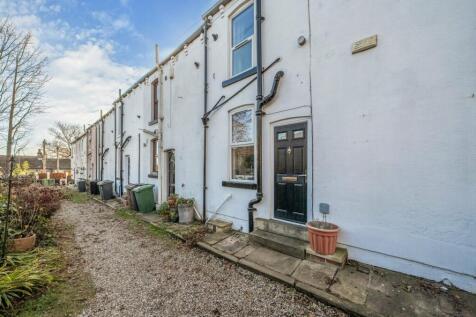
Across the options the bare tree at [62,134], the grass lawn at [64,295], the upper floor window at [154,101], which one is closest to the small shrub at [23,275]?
the grass lawn at [64,295]

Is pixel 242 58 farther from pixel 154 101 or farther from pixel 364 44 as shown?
pixel 154 101

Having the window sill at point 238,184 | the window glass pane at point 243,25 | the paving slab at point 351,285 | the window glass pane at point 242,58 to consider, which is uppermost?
the window glass pane at point 243,25

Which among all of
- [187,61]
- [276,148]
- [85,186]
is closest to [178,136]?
[187,61]

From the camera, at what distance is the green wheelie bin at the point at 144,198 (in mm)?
7907

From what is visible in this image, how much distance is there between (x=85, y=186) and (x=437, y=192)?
19.4m

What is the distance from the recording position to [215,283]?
3186 millimetres

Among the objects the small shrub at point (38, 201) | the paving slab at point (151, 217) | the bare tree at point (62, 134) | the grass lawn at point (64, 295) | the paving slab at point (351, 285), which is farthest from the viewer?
the bare tree at point (62, 134)

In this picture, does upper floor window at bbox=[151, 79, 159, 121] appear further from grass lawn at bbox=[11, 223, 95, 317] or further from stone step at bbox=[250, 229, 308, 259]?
stone step at bbox=[250, 229, 308, 259]

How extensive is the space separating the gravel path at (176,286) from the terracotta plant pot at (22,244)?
34.5 inches

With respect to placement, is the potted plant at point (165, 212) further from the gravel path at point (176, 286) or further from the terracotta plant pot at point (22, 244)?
the terracotta plant pot at point (22, 244)

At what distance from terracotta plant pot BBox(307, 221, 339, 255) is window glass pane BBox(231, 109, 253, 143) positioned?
2.57 m

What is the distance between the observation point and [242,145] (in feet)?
17.3

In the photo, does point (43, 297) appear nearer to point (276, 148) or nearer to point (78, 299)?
point (78, 299)

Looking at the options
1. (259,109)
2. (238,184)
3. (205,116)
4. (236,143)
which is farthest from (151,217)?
(259,109)
